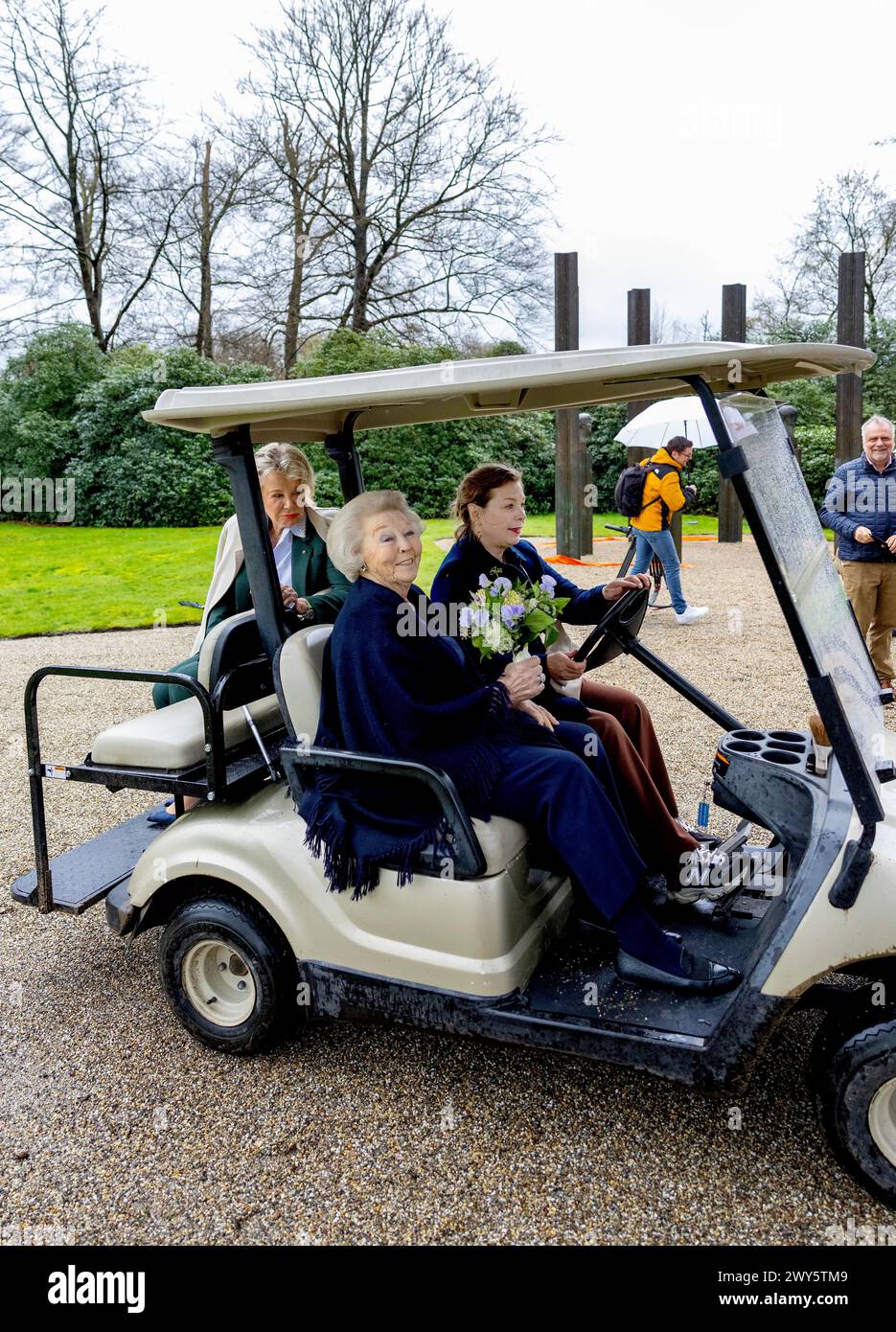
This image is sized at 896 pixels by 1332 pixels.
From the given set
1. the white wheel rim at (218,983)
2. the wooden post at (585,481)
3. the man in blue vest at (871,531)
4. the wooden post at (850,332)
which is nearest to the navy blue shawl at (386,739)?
the white wheel rim at (218,983)

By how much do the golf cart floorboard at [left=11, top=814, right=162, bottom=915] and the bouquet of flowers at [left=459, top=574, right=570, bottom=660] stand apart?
147 cm

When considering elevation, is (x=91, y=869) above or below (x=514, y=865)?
below

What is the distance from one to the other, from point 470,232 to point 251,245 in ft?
15.7

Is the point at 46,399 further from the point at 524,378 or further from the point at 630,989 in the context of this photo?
the point at 630,989

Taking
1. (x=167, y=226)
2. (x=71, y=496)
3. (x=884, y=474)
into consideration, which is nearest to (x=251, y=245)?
(x=167, y=226)

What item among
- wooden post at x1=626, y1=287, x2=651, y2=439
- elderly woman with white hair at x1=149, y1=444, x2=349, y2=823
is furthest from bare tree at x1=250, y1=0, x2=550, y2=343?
elderly woman with white hair at x1=149, y1=444, x2=349, y2=823

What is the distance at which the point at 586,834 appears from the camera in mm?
2369

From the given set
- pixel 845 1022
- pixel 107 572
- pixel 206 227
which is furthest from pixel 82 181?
pixel 845 1022

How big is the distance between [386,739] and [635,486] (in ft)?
20.9

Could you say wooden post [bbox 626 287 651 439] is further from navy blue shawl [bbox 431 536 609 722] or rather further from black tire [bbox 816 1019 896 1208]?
black tire [bbox 816 1019 896 1208]

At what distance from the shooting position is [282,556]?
12.3 ft

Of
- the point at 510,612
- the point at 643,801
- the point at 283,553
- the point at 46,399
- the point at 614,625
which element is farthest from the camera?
the point at 46,399

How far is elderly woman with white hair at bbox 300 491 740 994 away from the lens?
7.74 feet

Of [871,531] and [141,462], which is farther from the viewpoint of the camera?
[141,462]
